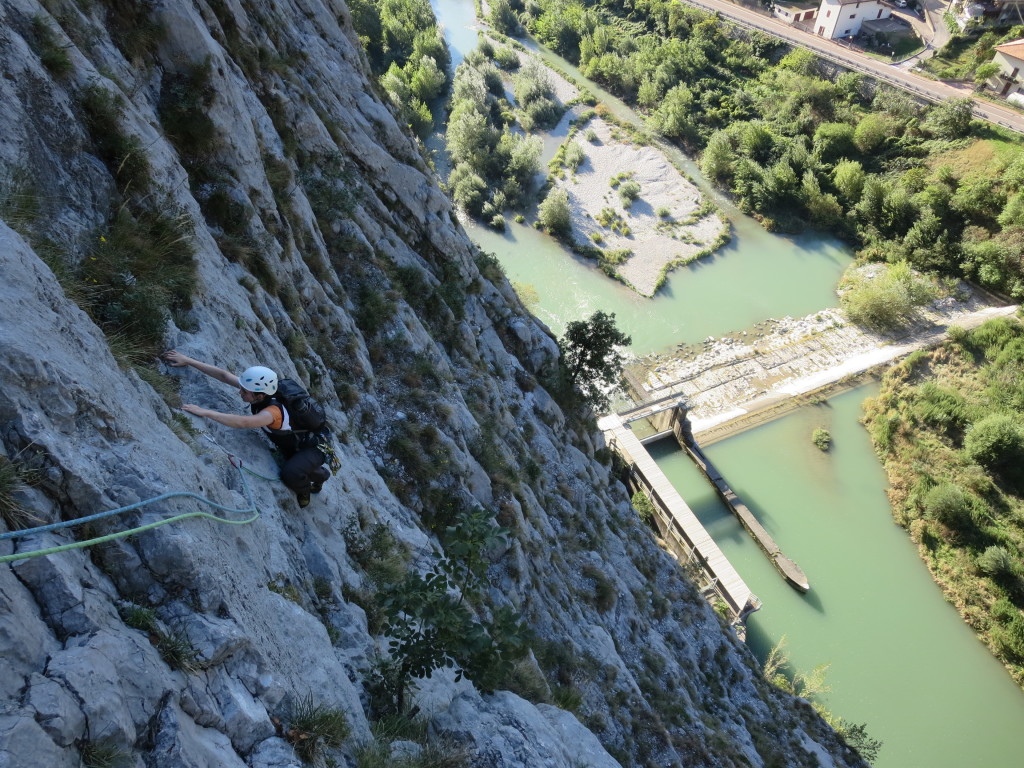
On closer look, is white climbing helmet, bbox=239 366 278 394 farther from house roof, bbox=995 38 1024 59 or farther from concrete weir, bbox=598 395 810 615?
house roof, bbox=995 38 1024 59

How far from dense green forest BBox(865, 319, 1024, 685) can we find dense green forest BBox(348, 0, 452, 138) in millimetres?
36588

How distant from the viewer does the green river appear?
25031 millimetres

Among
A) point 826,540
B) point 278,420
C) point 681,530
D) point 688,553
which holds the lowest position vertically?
point 688,553

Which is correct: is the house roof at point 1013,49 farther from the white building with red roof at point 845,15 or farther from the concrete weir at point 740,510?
the concrete weir at point 740,510

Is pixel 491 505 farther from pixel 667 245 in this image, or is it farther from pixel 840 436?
pixel 667 245

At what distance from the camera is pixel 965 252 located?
40344mm

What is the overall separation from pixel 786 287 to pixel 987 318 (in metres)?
11.0

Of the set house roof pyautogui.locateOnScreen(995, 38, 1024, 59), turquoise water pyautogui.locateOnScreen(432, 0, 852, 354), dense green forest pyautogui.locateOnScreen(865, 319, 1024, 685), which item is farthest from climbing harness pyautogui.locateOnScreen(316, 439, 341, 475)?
house roof pyautogui.locateOnScreen(995, 38, 1024, 59)

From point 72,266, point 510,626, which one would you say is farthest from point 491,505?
point 72,266

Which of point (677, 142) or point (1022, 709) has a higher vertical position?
point (677, 142)

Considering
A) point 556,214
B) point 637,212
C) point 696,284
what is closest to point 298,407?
point 556,214

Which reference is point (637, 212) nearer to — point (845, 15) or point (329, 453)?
point (845, 15)

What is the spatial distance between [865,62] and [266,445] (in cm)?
6411

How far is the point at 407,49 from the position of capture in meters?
56.7
